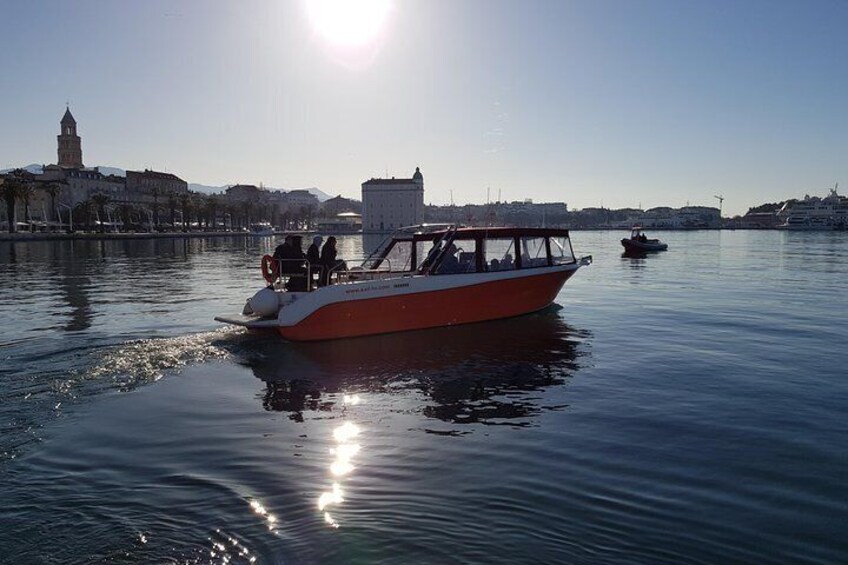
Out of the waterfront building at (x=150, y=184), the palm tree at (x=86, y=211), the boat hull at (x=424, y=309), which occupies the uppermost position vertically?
the waterfront building at (x=150, y=184)

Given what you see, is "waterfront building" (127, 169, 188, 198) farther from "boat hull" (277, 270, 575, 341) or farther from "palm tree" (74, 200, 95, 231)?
"boat hull" (277, 270, 575, 341)

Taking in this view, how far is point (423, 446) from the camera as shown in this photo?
8.14 meters

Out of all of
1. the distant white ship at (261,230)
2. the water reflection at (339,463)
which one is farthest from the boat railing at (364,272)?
the distant white ship at (261,230)

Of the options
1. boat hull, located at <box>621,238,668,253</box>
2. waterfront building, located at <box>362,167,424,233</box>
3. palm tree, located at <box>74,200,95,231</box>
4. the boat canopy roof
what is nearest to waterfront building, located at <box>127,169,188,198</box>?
palm tree, located at <box>74,200,95,231</box>

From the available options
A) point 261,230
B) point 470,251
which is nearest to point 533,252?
point 470,251

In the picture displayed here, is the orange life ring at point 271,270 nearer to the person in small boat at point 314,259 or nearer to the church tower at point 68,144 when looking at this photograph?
the person in small boat at point 314,259

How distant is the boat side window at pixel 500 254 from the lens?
56.9ft

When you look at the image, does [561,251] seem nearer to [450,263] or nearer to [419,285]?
[450,263]

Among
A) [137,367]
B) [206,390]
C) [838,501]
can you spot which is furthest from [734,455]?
[137,367]

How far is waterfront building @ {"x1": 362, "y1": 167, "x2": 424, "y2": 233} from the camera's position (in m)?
193

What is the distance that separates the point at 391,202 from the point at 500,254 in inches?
7030

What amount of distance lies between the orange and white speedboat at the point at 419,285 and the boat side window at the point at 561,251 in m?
0.04

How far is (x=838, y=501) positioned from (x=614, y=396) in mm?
4263

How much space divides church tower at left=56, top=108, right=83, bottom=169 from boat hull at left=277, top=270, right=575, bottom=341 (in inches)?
6905
